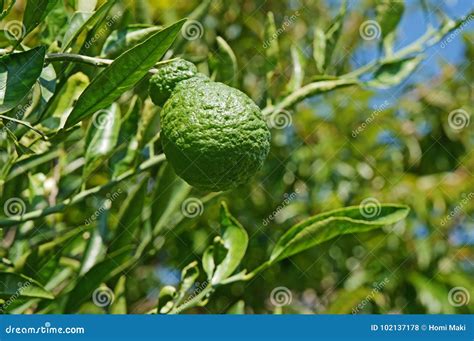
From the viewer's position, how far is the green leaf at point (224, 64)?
1.37m

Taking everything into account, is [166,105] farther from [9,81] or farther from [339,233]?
[339,233]

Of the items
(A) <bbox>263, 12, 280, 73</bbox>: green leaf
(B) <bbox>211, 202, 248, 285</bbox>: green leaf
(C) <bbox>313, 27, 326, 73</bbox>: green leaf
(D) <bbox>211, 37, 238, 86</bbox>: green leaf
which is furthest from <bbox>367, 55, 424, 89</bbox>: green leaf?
(B) <bbox>211, 202, 248, 285</bbox>: green leaf

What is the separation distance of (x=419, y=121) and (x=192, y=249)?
3.47 feet

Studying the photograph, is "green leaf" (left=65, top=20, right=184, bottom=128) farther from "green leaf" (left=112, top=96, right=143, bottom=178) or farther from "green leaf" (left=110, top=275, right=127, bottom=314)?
"green leaf" (left=110, top=275, right=127, bottom=314)

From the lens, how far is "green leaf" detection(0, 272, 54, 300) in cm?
117

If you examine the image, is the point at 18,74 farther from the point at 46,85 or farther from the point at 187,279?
the point at 187,279

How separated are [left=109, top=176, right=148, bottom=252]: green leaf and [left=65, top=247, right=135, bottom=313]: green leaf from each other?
0.08 metres

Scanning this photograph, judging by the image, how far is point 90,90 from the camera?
1.01m

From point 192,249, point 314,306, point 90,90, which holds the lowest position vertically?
point 314,306

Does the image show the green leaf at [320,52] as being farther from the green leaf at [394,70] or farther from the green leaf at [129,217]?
the green leaf at [129,217]

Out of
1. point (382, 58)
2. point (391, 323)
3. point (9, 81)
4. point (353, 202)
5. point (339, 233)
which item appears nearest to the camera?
point (9, 81)

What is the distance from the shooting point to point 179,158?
1041mm

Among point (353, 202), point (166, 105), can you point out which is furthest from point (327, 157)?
point (166, 105)

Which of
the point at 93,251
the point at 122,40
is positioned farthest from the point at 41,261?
the point at 122,40
